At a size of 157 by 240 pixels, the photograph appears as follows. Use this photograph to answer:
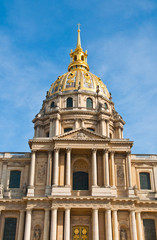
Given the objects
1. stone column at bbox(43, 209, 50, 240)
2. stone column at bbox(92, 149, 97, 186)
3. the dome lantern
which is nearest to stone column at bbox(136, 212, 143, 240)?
stone column at bbox(92, 149, 97, 186)

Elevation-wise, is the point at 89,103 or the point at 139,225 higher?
the point at 89,103

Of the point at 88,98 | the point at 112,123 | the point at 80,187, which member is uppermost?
the point at 88,98

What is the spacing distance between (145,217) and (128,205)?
133 inches

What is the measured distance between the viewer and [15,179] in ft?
128

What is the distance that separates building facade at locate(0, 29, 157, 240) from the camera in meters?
34.3

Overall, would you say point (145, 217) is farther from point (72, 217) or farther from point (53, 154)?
point (53, 154)

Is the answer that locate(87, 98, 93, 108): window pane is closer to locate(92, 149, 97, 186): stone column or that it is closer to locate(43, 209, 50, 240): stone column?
locate(92, 149, 97, 186): stone column

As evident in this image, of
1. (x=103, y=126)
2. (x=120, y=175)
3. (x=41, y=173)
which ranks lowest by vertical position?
(x=120, y=175)

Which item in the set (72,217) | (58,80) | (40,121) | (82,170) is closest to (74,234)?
(72,217)

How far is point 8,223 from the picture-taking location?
119 feet

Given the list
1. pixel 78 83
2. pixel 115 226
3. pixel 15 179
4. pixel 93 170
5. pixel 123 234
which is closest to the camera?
pixel 115 226

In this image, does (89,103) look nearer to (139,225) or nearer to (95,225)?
(139,225)

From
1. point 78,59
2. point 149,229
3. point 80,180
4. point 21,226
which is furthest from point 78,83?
point 149,229

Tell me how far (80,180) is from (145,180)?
825 cm
